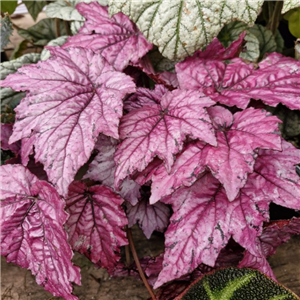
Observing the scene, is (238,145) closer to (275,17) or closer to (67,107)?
(67,107)

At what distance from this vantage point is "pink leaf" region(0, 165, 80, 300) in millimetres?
800

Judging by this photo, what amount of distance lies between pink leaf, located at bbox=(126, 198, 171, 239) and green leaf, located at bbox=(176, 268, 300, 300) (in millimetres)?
199

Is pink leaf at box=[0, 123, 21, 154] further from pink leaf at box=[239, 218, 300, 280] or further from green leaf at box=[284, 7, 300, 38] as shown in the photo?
green leaf at box=[284, 7, 300, 38]

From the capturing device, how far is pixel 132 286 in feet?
3.35

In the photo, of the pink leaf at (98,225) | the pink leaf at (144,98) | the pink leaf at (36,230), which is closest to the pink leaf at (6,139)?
the pink leaf at (36,230)

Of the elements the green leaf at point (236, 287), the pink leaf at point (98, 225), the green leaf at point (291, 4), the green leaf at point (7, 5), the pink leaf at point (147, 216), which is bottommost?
the green leaf at point (236, 287)

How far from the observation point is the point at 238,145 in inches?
31.0

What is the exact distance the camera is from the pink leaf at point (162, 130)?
0.77m

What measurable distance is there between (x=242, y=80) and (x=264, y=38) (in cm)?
40

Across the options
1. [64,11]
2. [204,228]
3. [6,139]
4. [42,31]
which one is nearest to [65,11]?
[64,11]

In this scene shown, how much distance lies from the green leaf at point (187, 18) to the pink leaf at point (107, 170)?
0.89ft

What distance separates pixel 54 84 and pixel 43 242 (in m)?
0.36

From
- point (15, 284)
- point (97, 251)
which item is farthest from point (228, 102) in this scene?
point (15, 284)

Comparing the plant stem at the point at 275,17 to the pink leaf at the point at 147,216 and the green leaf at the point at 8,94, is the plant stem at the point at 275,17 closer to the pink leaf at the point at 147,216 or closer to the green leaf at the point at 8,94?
the pink leaf at the point at 147,216
